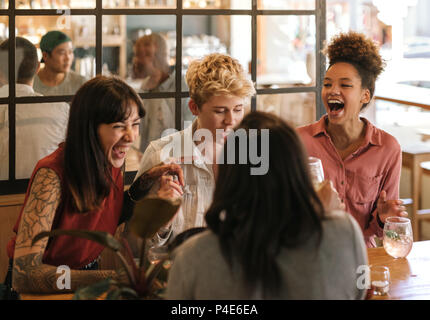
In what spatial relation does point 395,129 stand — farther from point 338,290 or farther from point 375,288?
point 338,290

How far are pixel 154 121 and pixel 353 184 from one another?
1.02m

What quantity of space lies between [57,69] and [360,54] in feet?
4.41

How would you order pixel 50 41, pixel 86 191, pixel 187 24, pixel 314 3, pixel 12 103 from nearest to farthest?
pixel 86 191, pixel 12 103, pixel 50 41, pixel 314 3, pixel 187 24

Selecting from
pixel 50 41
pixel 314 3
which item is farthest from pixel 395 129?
A: pixel 50 41

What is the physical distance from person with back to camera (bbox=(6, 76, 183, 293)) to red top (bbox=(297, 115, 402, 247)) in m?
0.79

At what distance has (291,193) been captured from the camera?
108 centimetres

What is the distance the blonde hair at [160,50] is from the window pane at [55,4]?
0.52 m

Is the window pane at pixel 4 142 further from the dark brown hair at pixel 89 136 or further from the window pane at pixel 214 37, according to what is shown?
the window pane at pixel 214 37

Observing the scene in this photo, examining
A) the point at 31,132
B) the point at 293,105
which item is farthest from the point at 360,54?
the point at 31,132

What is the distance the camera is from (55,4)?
8.54 feet

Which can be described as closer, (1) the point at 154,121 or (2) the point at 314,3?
(1) the point at 154,121

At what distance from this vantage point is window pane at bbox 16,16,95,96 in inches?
99.6

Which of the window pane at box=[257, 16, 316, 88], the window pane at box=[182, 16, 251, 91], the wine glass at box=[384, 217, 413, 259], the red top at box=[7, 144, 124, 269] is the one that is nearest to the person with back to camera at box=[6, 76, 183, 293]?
the red top at box=[7, 144, 124, 269]

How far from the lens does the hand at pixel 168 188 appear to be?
5.88ft
